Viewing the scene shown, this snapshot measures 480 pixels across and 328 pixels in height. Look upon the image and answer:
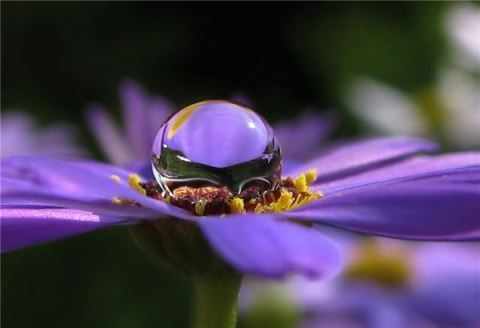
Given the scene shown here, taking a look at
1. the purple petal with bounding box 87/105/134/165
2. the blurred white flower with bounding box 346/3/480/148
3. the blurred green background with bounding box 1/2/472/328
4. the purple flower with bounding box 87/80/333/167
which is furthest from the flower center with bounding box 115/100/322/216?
the blurred green background with bounding box 1/2/472/328

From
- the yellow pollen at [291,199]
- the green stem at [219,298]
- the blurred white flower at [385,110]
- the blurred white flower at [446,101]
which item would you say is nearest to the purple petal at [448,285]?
the blurred white flower at [446,101]

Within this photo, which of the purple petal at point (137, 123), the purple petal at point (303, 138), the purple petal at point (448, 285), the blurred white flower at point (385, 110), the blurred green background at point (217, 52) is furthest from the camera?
the blurred green background at point (217, 52)

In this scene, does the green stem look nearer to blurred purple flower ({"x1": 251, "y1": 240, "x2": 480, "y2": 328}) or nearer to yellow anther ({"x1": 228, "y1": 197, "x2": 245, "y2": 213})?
yellow anther ({"x1": 228, "y1": 197, "x2": 245, "y2": 213})

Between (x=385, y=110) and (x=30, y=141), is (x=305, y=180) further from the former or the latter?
(x=385, y=110)

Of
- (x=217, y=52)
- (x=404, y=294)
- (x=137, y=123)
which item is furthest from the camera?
(x=217, y=52)

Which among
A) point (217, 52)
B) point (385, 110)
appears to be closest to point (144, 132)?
point (385, 110)

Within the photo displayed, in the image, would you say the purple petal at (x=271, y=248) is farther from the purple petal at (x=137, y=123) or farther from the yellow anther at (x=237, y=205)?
the purple petal at (x=137, y=123)
